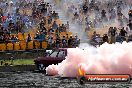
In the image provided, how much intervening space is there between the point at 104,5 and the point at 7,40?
36.2ft

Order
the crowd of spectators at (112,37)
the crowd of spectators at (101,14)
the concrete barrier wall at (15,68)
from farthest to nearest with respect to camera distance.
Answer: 1. the crowd of spectators at (101,14)
2. the crowd of spectators at (112,37)
3. the concrete barrier wall at (15,68)

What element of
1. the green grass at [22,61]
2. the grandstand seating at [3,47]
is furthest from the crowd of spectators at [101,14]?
the grandstand seating at [3,47]

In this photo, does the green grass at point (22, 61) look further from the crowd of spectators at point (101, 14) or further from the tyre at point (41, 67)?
the crowd of spectators at point (101, 14)

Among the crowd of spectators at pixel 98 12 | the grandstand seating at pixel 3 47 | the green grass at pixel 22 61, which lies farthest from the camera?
the crowd of spectators at pixel 98 12

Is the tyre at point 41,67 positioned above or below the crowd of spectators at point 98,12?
below

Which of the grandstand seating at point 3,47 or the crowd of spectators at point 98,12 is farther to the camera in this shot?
the crowd of spectators at point 98,12

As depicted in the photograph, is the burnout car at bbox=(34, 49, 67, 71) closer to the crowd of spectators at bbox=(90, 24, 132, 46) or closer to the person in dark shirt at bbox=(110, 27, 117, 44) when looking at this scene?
the crowd of spectators at bbox=(90, 24, 132, 46)

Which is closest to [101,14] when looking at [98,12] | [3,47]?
[98,12]

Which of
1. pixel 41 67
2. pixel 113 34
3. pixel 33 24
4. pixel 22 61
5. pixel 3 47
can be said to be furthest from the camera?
pixel 33 24

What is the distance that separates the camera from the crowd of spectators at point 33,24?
104ft

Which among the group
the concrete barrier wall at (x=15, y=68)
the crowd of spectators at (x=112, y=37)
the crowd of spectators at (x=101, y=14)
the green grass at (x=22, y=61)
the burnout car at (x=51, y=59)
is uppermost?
the crowd of spectators at (x=101, y=14)

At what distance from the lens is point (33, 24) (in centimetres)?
3394

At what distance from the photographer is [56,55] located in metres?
25.9

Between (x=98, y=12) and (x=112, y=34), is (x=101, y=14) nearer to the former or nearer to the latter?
(x=98, y=12)
